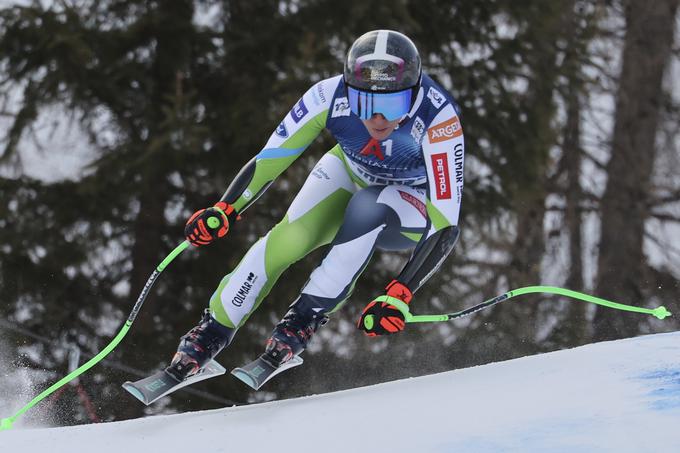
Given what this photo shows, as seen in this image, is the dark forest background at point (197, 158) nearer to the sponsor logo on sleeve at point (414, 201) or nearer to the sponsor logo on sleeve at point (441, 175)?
the sponsor logo on sleeve at point (414, 201)

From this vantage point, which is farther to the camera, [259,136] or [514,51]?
[514,51]

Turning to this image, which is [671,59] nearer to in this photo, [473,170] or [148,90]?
[473,170]

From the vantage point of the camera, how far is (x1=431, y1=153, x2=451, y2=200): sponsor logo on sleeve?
14.5 feet

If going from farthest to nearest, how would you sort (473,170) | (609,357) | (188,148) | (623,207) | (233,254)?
(623,207)
(473,170)
(233,254)
(188,148)
(609,357)

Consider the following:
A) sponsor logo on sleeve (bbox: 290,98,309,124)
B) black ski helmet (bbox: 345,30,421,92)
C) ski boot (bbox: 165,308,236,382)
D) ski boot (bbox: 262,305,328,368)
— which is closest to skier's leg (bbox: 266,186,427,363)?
ski boot (bbox: 262,305,328,368)

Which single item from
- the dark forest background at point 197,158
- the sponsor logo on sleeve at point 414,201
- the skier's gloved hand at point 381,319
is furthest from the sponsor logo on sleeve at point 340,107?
the dark forest background at point 197,158

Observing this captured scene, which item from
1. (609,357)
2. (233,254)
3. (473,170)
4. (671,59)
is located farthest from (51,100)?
(671,59)

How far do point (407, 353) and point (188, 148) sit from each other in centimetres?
325

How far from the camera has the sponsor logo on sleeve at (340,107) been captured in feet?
15.0

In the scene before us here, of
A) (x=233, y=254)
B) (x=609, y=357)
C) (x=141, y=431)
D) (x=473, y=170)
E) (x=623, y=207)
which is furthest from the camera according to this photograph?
(x=623, y=207)

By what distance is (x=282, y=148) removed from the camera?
472 centimetres

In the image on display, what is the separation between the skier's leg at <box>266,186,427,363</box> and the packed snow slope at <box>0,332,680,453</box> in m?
0.34

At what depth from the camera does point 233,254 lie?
30.3ft

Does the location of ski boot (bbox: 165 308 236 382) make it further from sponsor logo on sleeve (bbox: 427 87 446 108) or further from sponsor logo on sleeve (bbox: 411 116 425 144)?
sponsor logo on sleeve (bbox: 427 87 446 108)
